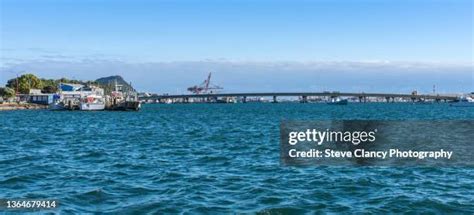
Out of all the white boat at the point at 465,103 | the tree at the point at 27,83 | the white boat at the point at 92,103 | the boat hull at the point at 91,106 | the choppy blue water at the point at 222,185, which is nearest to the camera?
the choppy blue water at the point at 222,185

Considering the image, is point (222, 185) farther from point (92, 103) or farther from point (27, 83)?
point (27, 83)

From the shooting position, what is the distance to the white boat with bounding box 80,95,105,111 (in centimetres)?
12012

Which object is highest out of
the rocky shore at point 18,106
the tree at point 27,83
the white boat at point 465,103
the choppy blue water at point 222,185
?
the tree at point 27,83

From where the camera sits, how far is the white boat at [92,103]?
394ft

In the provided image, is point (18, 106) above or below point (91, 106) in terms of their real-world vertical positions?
below

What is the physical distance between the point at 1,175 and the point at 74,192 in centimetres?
485

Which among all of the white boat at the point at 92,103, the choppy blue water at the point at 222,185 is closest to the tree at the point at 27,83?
the white boat at the point at 92,103

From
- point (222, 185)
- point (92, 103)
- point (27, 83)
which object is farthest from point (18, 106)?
point (222, 185)

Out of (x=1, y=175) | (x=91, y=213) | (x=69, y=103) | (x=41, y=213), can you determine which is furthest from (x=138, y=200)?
(x=69, y=103)

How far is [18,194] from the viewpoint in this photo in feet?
54.0

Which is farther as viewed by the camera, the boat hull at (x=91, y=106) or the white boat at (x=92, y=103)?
the white boat at (x=92, y=103)

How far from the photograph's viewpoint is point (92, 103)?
12112 centimetres

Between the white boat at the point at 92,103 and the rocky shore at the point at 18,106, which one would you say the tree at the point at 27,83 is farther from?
the white boat at the point at 92,103

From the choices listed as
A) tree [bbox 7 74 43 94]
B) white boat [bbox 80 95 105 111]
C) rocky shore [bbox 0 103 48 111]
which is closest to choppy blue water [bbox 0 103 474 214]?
white boat [bbox 80 95 105 111]
